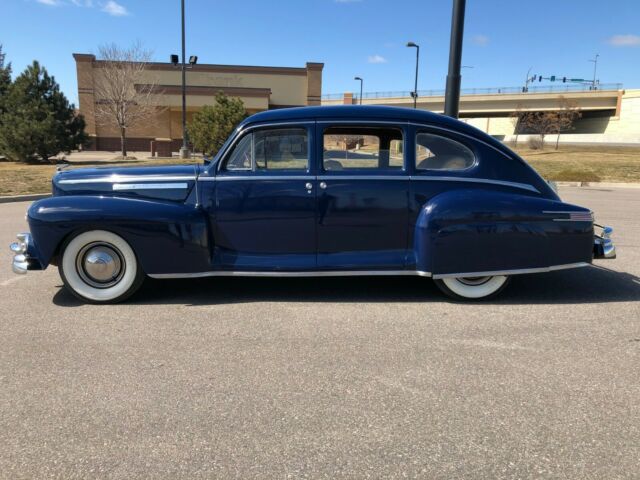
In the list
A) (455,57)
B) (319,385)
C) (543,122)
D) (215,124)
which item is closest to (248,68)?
(215,124)

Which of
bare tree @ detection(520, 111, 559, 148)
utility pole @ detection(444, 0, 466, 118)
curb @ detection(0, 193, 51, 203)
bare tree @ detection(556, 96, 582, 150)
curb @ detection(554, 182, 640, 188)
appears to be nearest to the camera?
utility pole @ detection(444, 0, 466, 118)

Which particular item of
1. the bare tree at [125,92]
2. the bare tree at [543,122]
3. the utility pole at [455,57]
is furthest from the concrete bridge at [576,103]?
the utility pole at [455,57]

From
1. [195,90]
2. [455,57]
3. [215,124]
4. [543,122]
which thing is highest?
[195,90]

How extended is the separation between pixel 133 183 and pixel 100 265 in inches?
31.2

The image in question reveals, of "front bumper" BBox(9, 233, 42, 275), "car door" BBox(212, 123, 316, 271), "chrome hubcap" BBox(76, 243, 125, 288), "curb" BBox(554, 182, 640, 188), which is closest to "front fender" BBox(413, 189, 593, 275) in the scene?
"car door" BBox(212, 123, 316, 271)

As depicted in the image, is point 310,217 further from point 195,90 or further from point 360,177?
point 195,90

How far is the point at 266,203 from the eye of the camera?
178 inches

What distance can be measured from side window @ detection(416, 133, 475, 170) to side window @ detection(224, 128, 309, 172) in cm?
109

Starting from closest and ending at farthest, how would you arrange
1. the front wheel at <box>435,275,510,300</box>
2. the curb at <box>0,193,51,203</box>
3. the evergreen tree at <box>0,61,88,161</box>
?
the front wheel at <box>435,275,510,300</box>
the curb at <box>0,193,51,203</box>
the evergreen tree at <box>0,61,88,161</box>

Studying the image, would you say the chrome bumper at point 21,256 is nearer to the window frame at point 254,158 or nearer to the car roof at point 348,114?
the window frame at point 254,158

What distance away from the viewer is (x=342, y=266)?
4.60 meters

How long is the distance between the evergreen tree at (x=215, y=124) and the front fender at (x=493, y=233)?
21.7m

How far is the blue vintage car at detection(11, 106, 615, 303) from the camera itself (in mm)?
4430

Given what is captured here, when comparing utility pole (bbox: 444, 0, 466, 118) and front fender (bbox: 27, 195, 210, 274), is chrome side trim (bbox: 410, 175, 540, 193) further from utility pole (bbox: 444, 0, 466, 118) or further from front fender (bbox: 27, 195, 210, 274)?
utility pole (bbox: 444, 0, 466, 118)
